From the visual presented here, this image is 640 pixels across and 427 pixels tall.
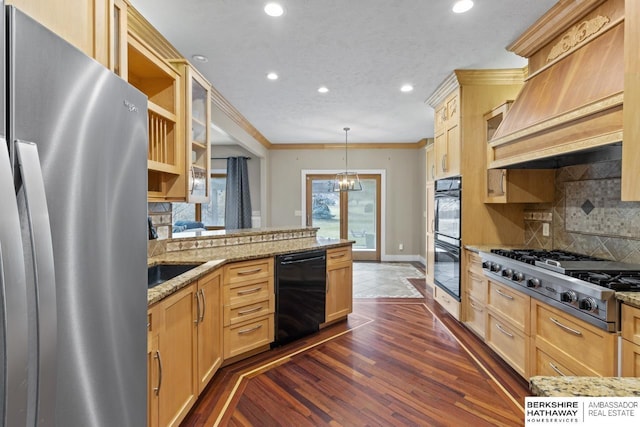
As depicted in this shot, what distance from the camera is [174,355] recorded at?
1682 mm

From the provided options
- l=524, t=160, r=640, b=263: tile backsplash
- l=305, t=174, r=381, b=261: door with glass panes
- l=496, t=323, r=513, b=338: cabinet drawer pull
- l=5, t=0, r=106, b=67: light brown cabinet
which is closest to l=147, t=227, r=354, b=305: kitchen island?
l=5, t=0, r=106, b=67: light brown cabinet

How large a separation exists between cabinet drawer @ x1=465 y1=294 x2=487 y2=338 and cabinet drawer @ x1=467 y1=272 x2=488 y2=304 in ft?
0.16

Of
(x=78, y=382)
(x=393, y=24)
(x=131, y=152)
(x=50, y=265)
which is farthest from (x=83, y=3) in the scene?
(x=393, y=24)

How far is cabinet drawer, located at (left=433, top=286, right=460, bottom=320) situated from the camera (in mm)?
3477

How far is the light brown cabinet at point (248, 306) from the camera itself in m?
2.48

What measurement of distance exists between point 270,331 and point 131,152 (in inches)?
84.1

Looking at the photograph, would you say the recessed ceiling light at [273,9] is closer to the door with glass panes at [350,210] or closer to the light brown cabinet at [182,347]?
the light brown cabinet at [182,347]

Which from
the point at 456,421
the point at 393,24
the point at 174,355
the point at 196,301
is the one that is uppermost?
the point at 393,24

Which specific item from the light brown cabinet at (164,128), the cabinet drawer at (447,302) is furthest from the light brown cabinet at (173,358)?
the cabinet drawer at (447,302)

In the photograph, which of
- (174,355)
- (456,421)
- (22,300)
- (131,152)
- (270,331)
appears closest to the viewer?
(22,300)

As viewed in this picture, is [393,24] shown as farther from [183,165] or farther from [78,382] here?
[78,382]

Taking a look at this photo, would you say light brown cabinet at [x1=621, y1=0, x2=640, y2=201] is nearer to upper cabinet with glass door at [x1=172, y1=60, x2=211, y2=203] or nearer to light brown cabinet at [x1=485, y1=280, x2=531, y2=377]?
light brown cabinet at [x1=485, y1=280, x2=531, y2=377]

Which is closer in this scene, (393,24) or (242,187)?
(393,24)

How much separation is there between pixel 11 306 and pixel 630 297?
2.23 metres
